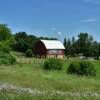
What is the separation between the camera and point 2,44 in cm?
4728

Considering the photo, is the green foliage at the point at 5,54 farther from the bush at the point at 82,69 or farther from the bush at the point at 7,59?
the bush at the point at 82,69

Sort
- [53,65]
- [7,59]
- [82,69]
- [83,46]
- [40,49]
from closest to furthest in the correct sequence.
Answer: [82,69]
[53,65]
[7,59]
[40,49]
[83,46]

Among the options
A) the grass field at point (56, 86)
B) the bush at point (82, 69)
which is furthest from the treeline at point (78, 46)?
the grass field at point (56, 86)

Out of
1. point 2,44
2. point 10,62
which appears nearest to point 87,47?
point 10,62

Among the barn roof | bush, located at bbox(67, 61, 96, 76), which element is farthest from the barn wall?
bush, located at bbox(67, 61, 96, 76)

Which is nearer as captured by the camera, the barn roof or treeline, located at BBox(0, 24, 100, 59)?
the barn roof

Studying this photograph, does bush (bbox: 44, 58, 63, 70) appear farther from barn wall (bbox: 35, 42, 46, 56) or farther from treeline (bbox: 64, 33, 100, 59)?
treeline (bbox: 64, 33, 100, 59)

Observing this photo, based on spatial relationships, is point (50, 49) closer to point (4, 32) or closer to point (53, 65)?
point (4, 32)

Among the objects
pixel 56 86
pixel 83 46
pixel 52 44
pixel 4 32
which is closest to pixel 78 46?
pixel 83 46

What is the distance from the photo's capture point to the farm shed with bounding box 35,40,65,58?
105562 mm

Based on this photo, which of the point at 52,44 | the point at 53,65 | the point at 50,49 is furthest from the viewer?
the point at 52,44

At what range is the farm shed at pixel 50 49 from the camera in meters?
106

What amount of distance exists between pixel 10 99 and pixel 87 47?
122228 mm

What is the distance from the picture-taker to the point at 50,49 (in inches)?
4161
